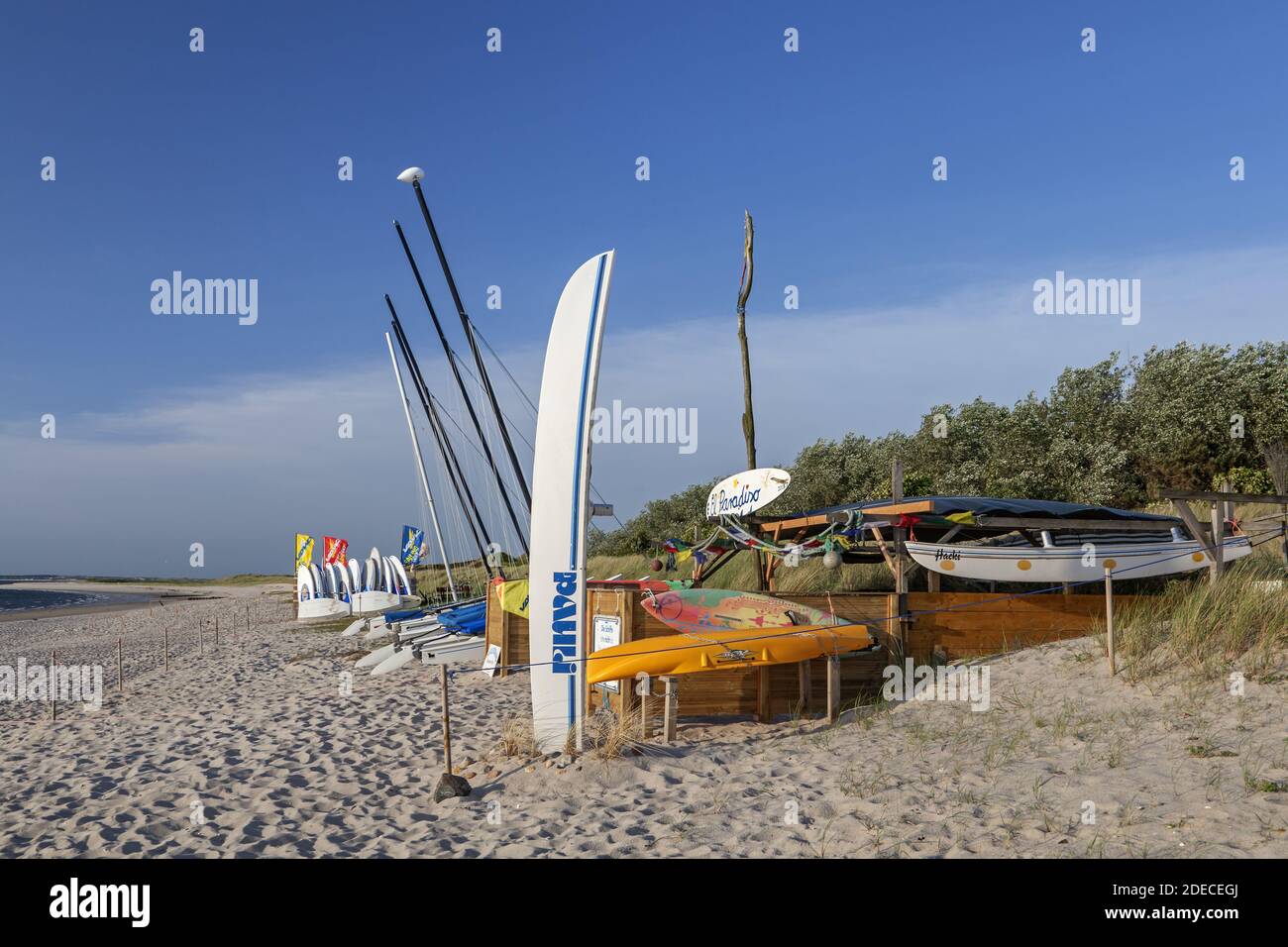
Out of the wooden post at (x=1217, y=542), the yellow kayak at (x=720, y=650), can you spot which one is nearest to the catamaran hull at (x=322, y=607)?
the yellow kayak at (x=720, y=650)

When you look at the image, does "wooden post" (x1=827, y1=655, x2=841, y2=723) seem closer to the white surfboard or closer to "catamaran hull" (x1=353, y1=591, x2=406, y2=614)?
the white surfboard

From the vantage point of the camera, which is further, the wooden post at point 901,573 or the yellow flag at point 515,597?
the yellow flag at point 515,597

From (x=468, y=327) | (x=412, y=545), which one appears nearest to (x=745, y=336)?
(x=468, y=327)

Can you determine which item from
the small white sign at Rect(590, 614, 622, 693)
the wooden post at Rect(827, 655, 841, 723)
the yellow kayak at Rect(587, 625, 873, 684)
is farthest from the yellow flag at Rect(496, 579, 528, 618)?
the wooden post at Rect(827, 655, 841, 723)

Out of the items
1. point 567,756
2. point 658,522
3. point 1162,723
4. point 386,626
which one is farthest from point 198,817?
point 658,522

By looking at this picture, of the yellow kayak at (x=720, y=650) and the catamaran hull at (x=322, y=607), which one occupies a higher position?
the yellow kayak at (x=720, y=650)

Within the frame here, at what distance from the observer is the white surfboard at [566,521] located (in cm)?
934

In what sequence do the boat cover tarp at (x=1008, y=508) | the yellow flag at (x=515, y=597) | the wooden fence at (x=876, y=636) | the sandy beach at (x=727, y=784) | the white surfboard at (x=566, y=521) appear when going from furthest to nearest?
the yellow flag at (x=515, y=597)
the boat cover tarp at (x=1008, y=508)
the wooden fence at (x=876, y=636)
the white surfboard at (x=566, y=521)
the sandy beach at (x=727, y=784)

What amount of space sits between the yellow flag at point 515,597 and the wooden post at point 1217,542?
1058cm

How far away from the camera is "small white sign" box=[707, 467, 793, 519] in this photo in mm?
12812

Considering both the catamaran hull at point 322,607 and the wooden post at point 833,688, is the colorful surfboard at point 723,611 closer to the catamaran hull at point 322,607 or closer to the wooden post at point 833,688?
the wooden post at point 833,688

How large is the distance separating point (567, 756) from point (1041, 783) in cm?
454

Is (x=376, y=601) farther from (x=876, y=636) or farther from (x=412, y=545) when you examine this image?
(x=876, y=636)

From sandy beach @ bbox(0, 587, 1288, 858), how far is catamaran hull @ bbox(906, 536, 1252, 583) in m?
1.18
